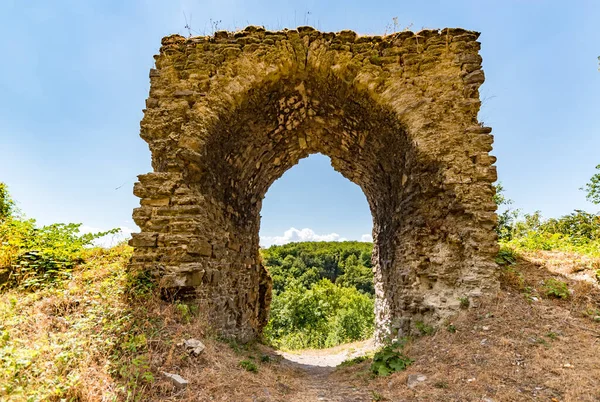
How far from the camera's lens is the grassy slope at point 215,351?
2.98m

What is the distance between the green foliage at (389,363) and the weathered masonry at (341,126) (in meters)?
0.93

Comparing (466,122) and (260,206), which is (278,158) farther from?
(466,122)

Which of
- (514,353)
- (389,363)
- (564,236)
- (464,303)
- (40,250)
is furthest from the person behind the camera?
(564,236)

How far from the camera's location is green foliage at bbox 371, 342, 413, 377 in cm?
450

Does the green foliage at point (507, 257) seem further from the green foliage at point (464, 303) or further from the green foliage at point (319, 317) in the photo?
the green foliage at point (319, 317)

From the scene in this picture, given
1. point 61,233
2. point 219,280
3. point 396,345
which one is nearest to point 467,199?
point 396,345

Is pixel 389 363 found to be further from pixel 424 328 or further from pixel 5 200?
pixel 5 200

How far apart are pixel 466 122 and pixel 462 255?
7.83ft

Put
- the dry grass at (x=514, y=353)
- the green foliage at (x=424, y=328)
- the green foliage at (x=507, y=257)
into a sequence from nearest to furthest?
the dry grass at (x=514, y=353)
the green foliage at (x=424, y=328)
the green foliage at (x=507, y=257)

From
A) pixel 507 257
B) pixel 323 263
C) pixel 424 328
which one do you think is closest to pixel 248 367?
pixel 424 328

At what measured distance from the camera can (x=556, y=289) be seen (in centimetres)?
498

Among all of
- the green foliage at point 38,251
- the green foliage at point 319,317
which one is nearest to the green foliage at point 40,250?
the green foliage at point 38,251

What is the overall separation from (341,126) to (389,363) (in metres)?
4.87

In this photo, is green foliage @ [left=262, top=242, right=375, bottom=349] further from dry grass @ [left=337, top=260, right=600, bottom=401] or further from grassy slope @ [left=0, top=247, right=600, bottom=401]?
dry grass @ [left=337, top=260, right=600, bottom=401]
